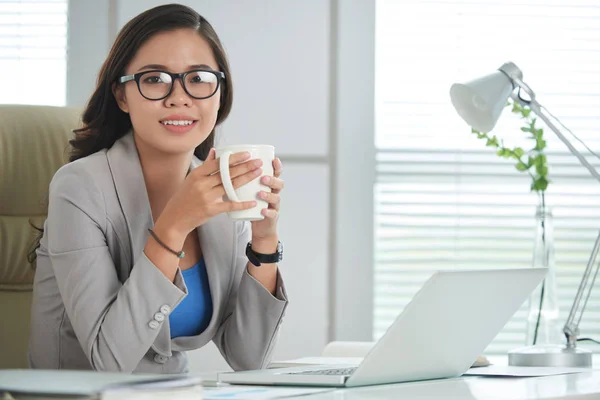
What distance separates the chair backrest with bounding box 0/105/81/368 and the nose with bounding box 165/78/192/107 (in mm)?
479

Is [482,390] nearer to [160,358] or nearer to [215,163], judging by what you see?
[215,163]

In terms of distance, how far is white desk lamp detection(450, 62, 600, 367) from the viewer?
158cm

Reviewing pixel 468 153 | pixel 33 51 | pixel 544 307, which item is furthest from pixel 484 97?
pixel 33 51

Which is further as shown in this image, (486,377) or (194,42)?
(194,42)

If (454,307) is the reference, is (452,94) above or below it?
above

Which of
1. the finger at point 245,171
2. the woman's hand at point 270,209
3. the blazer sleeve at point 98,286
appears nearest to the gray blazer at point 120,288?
the blazer sleeve at point 98,286

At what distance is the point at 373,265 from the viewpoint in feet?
9.24

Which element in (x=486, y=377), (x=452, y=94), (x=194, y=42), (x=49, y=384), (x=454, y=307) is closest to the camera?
(x=49, y=384)

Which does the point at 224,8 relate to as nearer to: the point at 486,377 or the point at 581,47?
the point at 581,47

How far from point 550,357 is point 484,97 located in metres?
0.53

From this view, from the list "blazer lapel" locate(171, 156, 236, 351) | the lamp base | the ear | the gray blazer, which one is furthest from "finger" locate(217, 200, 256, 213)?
the lamp base

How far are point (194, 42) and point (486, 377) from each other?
85cm

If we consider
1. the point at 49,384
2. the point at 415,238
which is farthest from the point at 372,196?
the point at 49,384

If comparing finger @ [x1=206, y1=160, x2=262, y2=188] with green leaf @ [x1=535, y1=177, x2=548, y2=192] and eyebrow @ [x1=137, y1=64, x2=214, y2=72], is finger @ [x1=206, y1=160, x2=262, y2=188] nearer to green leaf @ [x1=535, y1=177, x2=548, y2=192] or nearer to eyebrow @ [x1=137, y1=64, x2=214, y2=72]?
eyebrow @ [x1=137, y1=64, x2=214, y2=72]
